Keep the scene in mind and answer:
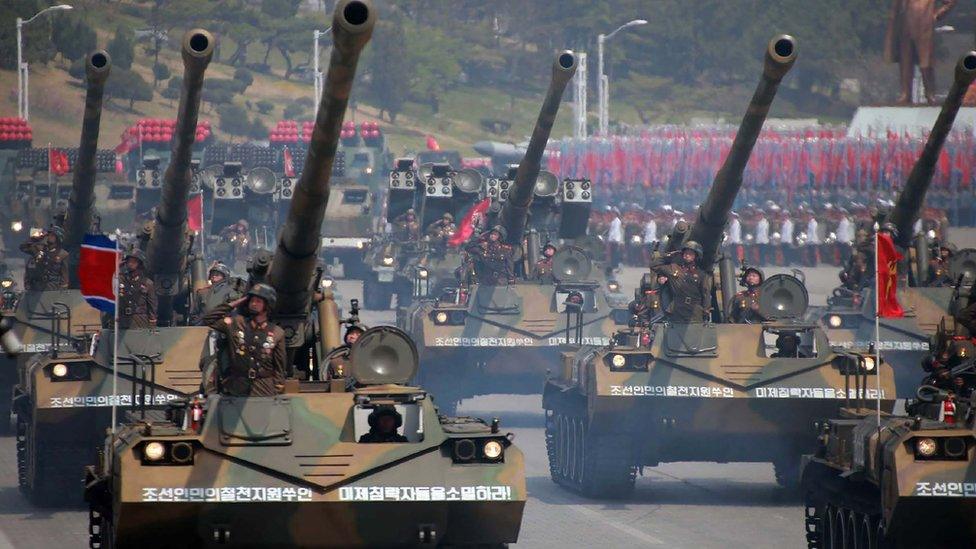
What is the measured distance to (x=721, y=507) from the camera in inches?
850

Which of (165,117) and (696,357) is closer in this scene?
(696,357)

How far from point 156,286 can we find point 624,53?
292 ft

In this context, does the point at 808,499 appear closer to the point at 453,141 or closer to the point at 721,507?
the point at 721,507

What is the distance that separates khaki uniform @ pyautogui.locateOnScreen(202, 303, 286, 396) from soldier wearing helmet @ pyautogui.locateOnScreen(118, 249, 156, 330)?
7267 mm

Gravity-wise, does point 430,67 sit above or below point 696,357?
above

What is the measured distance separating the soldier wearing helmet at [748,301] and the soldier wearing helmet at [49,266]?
894 centimetres

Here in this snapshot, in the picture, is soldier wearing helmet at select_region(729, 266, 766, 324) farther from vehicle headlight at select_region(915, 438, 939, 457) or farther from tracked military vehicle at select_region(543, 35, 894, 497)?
vehicle headlight at select_region(915, 438, 939, 457)

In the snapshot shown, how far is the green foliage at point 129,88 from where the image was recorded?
88125mm

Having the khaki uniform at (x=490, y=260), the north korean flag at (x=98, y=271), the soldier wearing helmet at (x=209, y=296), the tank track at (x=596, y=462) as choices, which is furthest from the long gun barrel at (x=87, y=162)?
the khaki uniform at (x=490, y=260)

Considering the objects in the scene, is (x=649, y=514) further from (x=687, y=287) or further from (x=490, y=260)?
(x=490, y=260)

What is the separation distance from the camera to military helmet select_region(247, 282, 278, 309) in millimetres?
14836

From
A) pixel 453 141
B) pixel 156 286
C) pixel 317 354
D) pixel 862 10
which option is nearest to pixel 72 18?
pixel 453 141

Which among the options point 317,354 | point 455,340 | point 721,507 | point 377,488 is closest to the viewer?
point 377,488

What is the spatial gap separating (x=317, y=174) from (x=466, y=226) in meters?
23.8
